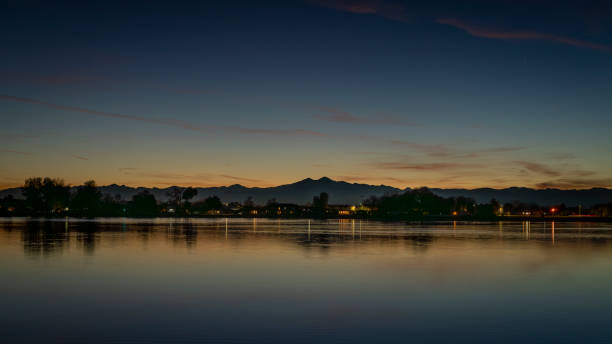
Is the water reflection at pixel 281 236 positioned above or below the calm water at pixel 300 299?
below

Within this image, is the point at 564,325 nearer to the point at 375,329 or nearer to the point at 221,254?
the point at 375,329

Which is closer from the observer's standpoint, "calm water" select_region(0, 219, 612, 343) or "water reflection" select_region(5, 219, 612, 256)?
"calm water" select_region(0, 219, 612, 343)

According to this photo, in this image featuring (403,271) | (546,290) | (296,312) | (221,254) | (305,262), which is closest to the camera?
(296,312)

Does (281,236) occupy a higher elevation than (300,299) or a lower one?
lower

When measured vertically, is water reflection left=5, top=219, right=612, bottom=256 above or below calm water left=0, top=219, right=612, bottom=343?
below

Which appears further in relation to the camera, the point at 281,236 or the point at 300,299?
the point at 281,236

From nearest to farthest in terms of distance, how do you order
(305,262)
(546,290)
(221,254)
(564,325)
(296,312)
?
(564,325), (296,312), (546,290), (305,262), (221,254)

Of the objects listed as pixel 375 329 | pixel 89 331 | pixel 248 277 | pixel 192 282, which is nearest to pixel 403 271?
pixel 248 277

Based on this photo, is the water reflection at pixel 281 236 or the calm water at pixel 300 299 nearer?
the calm water at pixel 300 299

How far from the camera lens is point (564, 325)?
15.3m

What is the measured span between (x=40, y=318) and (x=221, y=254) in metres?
20.8

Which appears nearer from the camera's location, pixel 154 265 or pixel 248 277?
pixel 248 277

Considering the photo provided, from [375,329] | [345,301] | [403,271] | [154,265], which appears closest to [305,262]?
[403,271]

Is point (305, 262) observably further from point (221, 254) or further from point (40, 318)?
point (40, 318)
